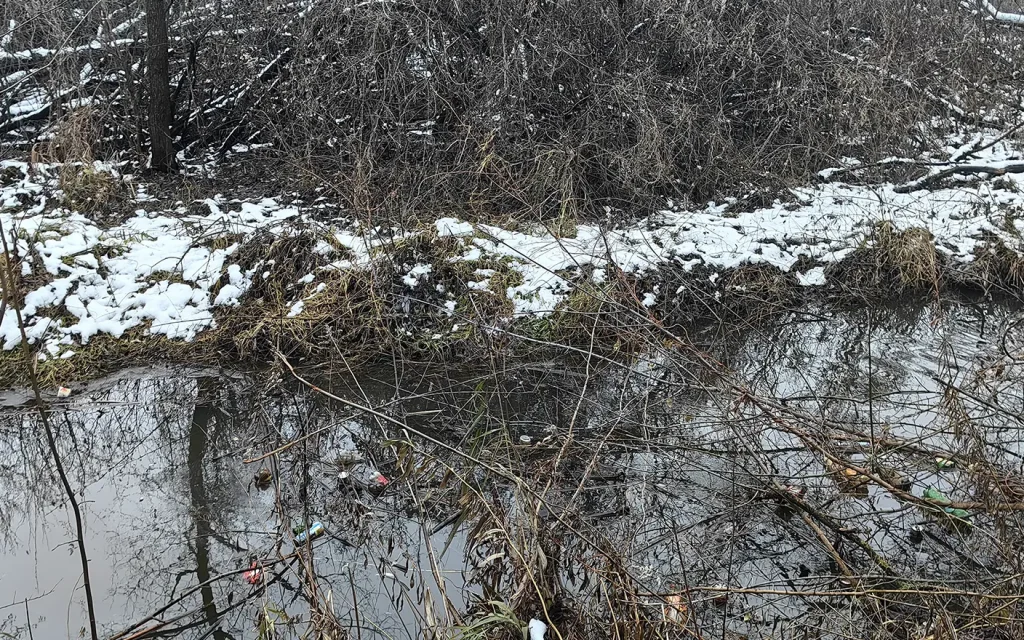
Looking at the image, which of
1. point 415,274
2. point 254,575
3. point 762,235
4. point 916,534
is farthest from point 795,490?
point 762,235

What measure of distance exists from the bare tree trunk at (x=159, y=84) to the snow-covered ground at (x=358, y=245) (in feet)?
1.91

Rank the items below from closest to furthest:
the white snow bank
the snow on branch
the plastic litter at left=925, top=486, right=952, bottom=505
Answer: the plastic litter at left=925, top=486, right=952, bottom=505, the white snow bank, the snow on branch

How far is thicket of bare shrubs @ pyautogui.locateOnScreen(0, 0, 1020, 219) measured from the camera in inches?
275

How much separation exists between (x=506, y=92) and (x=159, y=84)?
3085 millimetres

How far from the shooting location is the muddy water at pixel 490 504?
127 inches

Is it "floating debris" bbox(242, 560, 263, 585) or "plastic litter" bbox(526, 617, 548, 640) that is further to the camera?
"floating debris" bbox(242, 560, 263, 585)

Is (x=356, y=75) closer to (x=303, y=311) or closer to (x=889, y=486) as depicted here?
(x=303, y=311)

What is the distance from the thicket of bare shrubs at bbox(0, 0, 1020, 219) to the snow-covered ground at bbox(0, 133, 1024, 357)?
490mm

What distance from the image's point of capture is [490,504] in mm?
3506

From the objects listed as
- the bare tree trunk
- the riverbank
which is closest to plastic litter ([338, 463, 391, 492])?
the riverbank

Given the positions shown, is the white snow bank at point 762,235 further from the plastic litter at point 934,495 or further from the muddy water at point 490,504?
A: the plastic litter at point 934,495

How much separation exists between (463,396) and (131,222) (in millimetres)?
3239

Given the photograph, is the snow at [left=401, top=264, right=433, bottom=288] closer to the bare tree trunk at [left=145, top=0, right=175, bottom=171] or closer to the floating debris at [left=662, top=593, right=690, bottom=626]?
the bare tree trunk at [left=145, top=0, right=175, bottom=171]

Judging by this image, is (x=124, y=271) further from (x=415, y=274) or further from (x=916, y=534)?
(x=916, y=534)
